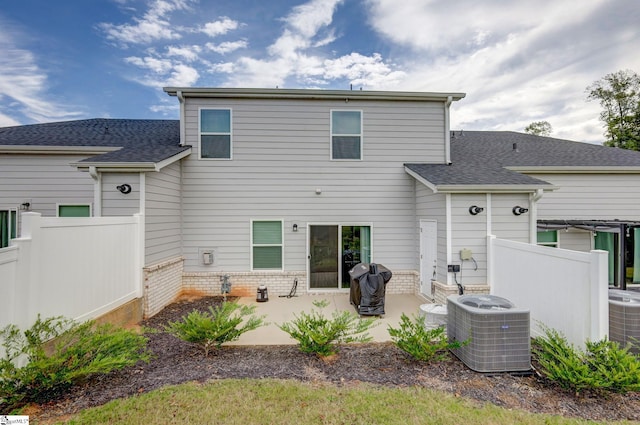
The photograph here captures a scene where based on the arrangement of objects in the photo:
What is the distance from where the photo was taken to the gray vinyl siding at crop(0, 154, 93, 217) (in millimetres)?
7656

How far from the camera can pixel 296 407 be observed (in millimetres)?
2791

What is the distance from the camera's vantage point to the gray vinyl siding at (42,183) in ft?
25.1

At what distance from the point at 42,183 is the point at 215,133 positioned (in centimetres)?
519

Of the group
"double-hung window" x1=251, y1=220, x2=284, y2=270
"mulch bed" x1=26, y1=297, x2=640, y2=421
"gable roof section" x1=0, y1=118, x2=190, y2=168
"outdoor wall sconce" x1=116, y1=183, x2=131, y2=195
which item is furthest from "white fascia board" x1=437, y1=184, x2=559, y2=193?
"outdoor wall sconce" x1=116, y1=183, x2=131, y2=195

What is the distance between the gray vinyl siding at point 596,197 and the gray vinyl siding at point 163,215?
10897mm

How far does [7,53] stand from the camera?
8891mm

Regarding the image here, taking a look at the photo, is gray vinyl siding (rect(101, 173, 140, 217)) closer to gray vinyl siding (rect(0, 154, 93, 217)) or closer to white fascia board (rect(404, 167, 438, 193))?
gray vinyl siding (rect(0, 154, 93, 217))

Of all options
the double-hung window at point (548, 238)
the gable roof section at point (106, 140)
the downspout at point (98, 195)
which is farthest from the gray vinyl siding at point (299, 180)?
the double-hung window at point (548, 238)

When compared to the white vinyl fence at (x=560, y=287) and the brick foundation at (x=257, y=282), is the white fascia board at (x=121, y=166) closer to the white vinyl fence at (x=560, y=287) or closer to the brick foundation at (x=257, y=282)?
the brick foundation at (x=257, y=282)

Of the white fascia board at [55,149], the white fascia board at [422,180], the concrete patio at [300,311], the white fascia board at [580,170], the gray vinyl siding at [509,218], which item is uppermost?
the white fascia board at [55,149]

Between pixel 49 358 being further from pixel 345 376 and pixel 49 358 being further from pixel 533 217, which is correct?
pixel 533 217

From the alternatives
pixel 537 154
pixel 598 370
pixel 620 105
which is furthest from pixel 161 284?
pixel 620 105

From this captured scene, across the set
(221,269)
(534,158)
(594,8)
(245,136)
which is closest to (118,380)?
(221,269)

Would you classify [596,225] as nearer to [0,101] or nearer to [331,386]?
[331,386]
